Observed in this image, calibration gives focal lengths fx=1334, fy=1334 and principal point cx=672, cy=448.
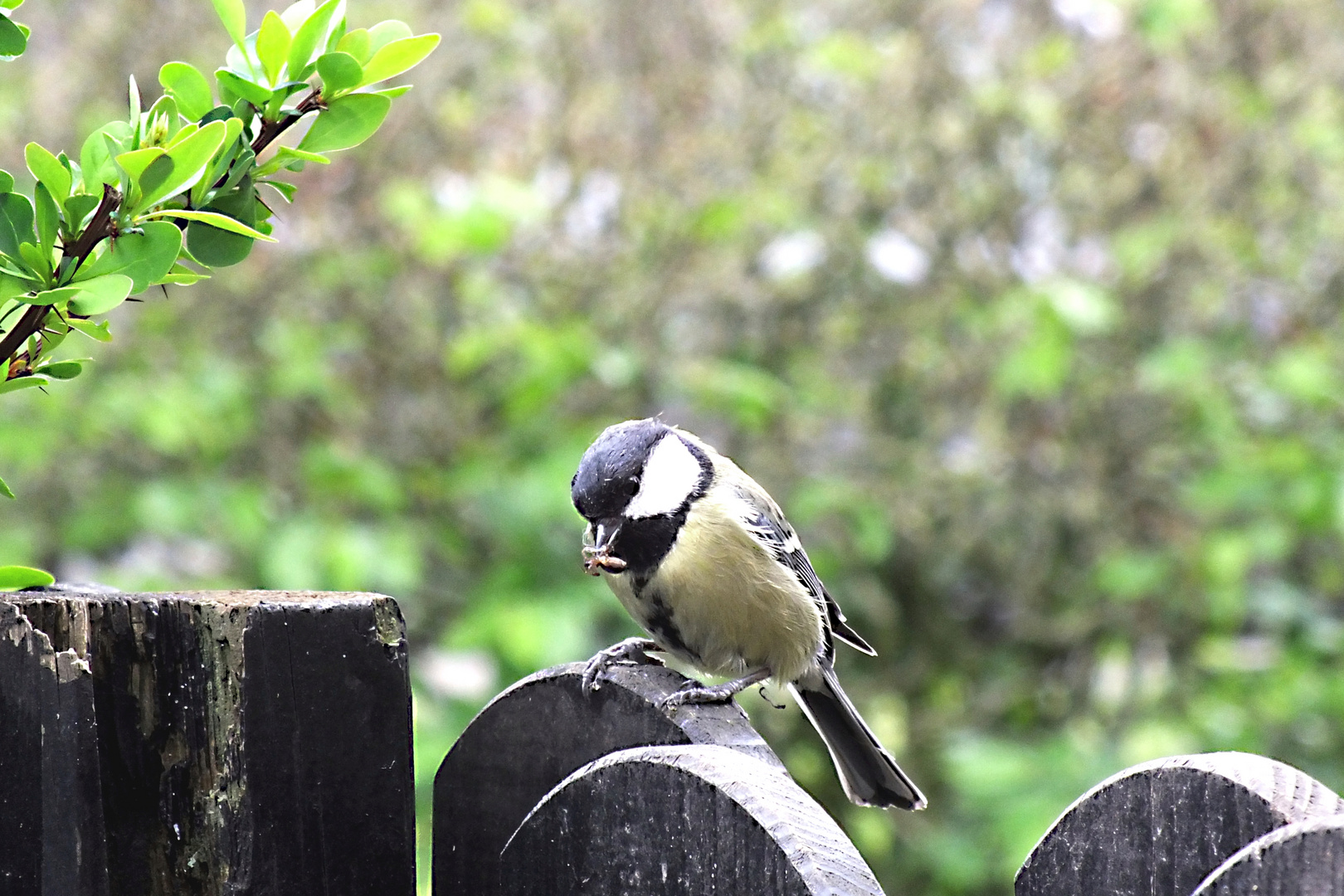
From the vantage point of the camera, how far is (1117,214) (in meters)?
3.55

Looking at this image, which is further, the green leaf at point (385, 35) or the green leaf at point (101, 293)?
the green leaf at point (385, 35)

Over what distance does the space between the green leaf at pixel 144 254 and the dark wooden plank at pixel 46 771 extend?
0.93ft

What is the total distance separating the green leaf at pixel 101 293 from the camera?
2.74 ft

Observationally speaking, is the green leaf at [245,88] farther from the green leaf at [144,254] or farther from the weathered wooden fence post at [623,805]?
the weathered wooden fence post at [623,805]

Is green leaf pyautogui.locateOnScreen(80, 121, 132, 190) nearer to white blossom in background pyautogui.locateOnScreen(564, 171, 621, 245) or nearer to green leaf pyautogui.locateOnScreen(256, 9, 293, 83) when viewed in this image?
green leaf pyautogui.locateOnScreen(256, 9, 293, 83)

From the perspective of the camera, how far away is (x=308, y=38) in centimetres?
90

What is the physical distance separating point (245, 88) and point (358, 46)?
0.09 meters

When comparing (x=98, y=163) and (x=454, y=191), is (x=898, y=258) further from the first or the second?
(x=98, y=163)

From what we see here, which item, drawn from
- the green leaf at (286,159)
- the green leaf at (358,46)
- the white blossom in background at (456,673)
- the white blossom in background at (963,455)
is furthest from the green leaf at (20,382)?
the white blossom in background at (963,455)

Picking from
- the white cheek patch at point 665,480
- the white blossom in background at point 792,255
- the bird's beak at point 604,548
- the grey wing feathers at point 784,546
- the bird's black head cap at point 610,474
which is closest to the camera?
the bird's beak at point 604,548

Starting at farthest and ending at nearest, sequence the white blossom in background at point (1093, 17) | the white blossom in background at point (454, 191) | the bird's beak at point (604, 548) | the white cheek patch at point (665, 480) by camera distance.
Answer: the white blossom in background at point (1093, 17) → the white blossom in background at point (454, 191) → the white cheek patch at point (665, 480) → the bird's beak at point (604, 548)

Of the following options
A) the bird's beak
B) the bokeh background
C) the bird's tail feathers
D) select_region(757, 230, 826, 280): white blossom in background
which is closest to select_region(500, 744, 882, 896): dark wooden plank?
the bird's beak

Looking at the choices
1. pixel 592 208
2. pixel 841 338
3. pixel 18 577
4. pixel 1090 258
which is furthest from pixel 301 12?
pixel 1090 258

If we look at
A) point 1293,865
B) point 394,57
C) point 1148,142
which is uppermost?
point 1148,142
